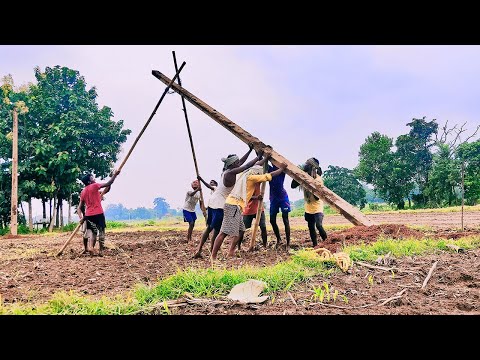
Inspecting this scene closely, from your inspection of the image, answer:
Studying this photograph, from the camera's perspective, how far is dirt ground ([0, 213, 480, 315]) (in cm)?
390

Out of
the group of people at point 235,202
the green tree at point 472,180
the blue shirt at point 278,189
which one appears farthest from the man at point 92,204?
the green tree at point 472,180

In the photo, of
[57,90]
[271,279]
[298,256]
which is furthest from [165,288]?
[57,90]

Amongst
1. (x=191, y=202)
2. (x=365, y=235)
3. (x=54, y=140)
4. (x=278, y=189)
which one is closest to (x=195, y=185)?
(x=191, y=202)

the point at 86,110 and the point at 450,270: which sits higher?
the point at 86,110

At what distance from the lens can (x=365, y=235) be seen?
683 centimetres

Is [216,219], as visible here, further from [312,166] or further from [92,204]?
[92,204]

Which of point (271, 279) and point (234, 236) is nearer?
point (271, 279)

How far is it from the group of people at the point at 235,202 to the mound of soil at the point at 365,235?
1.82 ft

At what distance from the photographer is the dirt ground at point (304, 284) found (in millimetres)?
3902
